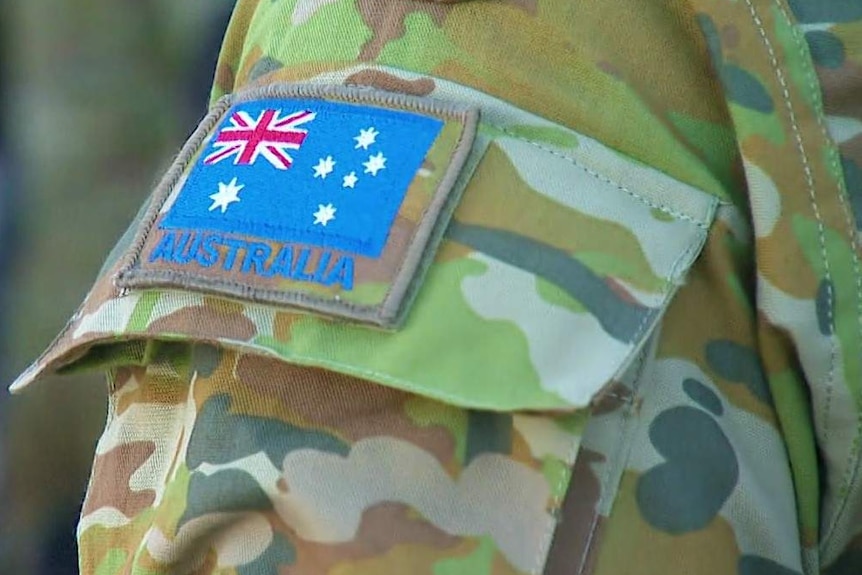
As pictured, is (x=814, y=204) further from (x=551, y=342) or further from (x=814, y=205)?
(x=551, y=342)

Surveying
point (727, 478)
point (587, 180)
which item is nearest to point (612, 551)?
point (727, 478)

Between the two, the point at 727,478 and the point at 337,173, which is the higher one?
the point at 337,173

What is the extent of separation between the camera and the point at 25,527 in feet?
4.17

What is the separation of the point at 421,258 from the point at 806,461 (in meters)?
0.21

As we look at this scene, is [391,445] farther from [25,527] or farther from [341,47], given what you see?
[25,527]

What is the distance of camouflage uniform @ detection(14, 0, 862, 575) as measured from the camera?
48cm

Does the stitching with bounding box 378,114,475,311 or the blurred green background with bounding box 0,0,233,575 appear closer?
the stitching with bounding box 378,114,475,311

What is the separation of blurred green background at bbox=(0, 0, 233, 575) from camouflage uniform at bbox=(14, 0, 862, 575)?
→ 78 centimetres

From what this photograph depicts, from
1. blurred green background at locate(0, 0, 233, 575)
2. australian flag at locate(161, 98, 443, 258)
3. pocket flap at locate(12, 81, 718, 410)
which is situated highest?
australian flag at locate(161, 98, 443, 258)

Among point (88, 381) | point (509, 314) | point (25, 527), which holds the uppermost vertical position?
point (509, 314)

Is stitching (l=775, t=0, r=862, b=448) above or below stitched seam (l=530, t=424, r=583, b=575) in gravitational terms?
above

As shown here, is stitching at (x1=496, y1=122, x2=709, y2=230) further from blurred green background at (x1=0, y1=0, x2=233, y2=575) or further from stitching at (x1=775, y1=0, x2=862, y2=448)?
blurred green background at (x1=0, y1=0, x2=233, y2=575)

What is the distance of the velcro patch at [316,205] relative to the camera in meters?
0.48

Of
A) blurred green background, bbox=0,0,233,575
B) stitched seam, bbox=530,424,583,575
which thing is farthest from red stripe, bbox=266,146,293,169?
blurred green background, bbox=0,0,233,575
